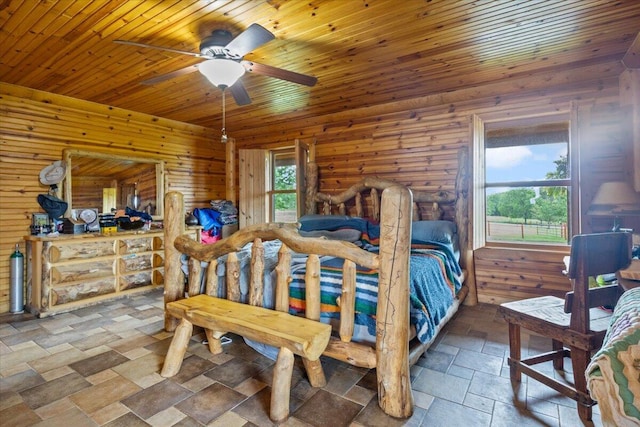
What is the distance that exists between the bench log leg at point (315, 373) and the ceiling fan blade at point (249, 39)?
2.04 m

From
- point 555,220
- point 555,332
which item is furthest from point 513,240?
point 555,332

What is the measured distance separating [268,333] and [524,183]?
3.29 metres

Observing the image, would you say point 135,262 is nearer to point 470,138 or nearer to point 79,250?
point 79,250

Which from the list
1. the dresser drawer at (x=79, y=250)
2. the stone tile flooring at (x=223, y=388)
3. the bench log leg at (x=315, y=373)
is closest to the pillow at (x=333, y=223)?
the stone tile flooring at (x=223, y=388)

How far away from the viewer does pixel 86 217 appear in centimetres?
379

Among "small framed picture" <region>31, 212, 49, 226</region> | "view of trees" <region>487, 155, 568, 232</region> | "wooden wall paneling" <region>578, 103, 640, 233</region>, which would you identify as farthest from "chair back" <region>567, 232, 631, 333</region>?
"small framed picture" <region>31, 212, 49, 226</region>

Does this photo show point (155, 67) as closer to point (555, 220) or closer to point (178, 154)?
point (178, 154)

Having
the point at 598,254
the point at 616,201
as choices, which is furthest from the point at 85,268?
the point at 616,201

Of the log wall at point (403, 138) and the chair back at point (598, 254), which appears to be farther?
the log wall at point (403, 138)

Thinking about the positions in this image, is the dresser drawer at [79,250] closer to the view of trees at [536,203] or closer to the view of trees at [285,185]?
the view of trees at [285,185]

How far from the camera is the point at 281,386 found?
5.43 ft

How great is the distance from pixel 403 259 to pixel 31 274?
393 cm

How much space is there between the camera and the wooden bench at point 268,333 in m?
1.63

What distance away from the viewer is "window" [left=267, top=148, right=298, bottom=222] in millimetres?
5227
